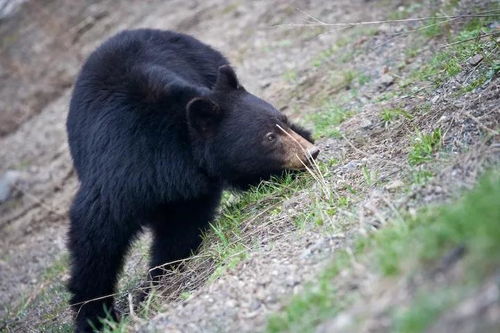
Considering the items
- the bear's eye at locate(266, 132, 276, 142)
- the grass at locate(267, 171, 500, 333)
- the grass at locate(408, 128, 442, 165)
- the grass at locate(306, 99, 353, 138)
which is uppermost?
the grass at locate(267, 171, 500, 333)

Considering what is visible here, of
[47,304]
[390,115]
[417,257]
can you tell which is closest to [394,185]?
[417,257]

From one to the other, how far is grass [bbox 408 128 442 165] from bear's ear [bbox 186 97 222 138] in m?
1.75

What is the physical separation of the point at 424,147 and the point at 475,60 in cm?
151

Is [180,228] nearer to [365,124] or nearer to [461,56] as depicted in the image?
[365,124]

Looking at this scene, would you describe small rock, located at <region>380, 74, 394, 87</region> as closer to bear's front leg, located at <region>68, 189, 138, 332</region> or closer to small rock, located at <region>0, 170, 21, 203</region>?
bear's front leg, located at <region>68, 189, 138, 332</region>

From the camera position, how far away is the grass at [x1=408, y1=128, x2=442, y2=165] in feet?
17.7

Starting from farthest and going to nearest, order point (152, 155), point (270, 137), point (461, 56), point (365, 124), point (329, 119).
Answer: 1. point (329, 119)
2. point (365, 124)
3. point (461, 56)
4. point (270, 137)
5. point (152, 155)

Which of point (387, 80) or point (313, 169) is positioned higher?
point (313, 169)

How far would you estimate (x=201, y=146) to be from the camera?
6.18 meters

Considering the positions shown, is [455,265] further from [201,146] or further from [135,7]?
[135,7]

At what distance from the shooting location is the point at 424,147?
5.47 meters

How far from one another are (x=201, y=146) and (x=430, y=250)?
3.12m

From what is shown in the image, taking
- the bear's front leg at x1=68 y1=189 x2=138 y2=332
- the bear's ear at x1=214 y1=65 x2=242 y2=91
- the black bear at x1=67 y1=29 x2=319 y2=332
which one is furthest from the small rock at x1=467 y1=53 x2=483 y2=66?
the bear's front leg at x1=68 y1=189 x2=138 y2=332

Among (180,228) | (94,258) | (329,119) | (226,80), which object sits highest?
(226,80)
